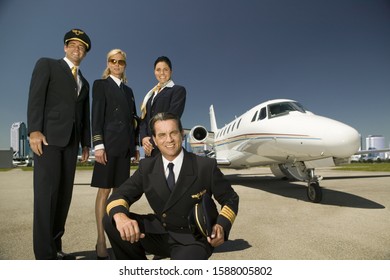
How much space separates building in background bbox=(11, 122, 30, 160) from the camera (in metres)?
2.94

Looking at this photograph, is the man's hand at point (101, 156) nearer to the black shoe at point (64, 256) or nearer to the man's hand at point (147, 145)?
the man's hand at point (147, 145)

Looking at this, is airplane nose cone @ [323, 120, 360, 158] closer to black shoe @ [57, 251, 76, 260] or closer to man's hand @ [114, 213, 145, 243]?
man's hand @ [114, 213, 145, 243]

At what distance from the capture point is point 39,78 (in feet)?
8.91

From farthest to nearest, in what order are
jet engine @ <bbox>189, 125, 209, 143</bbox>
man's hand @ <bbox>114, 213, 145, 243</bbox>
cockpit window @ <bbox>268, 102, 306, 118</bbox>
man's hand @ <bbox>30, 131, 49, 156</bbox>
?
jet engine @ <bbox>189, 125, 209, 143</bbox> → cockpit window @ <bbox>268, 102, 306, 118</bbox> → man's hand @ <bbox>30, 131, 49, 156</bbox> → man's hand @ <bbox>114, 213, 145, 243</bbox>

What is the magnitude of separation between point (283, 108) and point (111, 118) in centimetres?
550

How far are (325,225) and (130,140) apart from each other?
10.5 feet

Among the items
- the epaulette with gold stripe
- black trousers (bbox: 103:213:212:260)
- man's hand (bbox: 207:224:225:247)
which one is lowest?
black trousers (bbox: 103:213:212:260)

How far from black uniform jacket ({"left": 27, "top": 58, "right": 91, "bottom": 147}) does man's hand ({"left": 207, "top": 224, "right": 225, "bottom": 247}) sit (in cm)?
181

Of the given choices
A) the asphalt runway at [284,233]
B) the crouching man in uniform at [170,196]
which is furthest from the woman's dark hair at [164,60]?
the asphalt runway at [284,233]

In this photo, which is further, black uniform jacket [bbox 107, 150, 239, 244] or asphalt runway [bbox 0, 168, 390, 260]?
asphalt runway [bbox 0, 168, 390, 260]

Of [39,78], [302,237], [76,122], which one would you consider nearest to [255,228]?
[302,237]

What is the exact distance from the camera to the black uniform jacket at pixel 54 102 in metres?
2.64

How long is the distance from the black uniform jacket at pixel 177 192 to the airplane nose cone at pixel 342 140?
398 centimetres

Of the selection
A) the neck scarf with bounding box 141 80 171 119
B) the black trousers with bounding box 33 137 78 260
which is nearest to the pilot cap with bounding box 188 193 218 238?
the black trousers with bounding box 33 137 78 260
